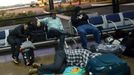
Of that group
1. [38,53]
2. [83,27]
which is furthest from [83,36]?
[38,53]

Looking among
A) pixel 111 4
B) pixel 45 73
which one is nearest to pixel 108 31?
pixel 111 4

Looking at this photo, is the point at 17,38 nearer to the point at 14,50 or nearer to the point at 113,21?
the point at 14,50

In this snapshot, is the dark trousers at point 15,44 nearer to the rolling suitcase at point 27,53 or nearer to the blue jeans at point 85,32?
the rolling suitcase at point 27,53

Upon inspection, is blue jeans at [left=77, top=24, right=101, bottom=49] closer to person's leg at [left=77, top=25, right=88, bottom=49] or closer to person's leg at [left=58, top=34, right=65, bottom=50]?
person's leg at [left=77, top=25, right=88, bottom=49]

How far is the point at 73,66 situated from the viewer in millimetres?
4941

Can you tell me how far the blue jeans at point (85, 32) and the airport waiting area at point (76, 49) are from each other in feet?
0.30

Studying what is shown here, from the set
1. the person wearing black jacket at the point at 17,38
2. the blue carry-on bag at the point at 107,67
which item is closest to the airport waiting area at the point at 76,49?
the blue carry-on bag at the point at 107,67

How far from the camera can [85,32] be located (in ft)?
21.2

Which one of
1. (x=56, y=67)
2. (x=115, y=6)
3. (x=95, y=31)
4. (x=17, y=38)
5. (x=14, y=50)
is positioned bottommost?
(x=14, y=50)

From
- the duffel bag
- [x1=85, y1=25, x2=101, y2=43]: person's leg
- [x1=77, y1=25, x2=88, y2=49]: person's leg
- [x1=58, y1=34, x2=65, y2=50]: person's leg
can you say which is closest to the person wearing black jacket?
[x1=58, y1=34, x2=65, y2=50]: person's leg

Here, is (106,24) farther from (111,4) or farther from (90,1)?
(90,1)

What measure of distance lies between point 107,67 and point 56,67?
35.9 inches

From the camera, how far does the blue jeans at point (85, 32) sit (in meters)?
6.45

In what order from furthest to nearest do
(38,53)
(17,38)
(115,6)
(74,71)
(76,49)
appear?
1. (115,6)
2. (38,53)
3. (17,38)
4. (76,49)
5. (74,71)
